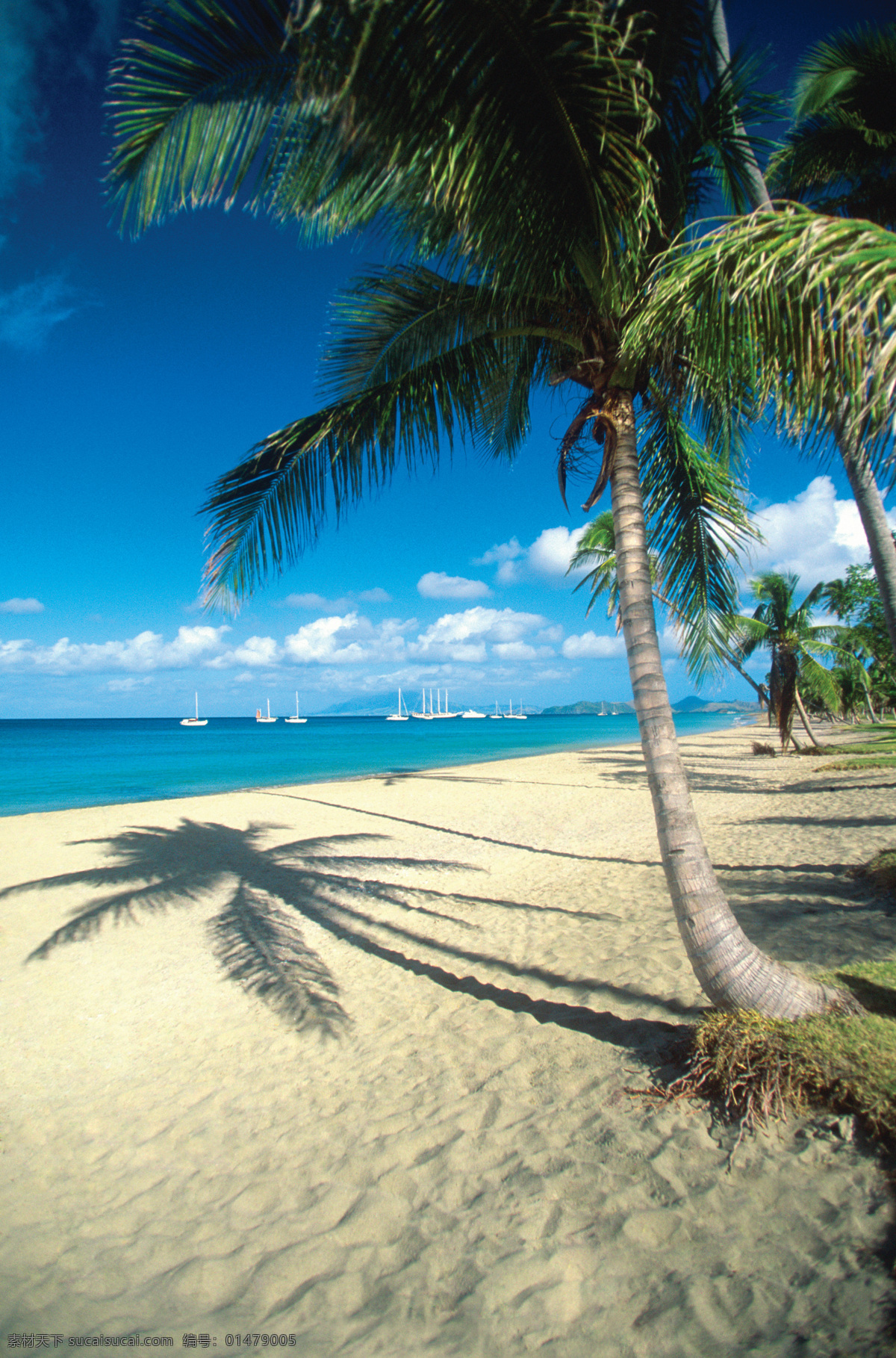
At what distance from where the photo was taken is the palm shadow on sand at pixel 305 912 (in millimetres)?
4902

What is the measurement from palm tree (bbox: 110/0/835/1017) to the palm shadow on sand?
1964mm

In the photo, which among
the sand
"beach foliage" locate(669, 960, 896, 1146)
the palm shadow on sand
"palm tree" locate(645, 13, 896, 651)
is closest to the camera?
the sand

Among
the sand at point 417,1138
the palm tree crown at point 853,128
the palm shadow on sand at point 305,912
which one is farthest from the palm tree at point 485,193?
the palm tree crown at point 853,128

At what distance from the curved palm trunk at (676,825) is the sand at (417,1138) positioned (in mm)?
683

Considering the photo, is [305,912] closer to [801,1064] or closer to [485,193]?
[801,1064]

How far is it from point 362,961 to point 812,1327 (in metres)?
4.69

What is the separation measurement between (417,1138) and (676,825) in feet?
7.40

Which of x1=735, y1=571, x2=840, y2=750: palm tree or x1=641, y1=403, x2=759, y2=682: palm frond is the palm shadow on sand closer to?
x1=641, y1=403, x2=759, y2=682: palm frond

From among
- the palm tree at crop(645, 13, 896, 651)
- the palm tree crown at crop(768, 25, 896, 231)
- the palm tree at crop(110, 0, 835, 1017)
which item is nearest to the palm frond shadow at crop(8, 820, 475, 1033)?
the palm tree at crop(110, 0, 835, 1017)

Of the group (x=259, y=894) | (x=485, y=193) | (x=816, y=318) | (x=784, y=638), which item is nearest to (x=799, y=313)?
(x=816, y=318)

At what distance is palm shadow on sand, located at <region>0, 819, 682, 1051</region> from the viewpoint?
193 inches

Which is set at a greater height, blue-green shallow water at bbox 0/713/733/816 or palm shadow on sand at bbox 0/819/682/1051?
palm shadow on sand at bbox 0/819/682/1051

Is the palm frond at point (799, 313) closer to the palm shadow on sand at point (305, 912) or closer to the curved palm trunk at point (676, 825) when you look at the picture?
the curved palm trunk at point (676, 825)

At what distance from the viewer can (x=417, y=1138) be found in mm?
3348
